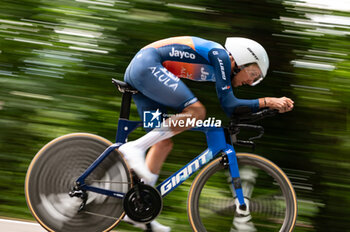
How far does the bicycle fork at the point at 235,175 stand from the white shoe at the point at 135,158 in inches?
26.8

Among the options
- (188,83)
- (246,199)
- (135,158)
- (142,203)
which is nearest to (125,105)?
(135,158)

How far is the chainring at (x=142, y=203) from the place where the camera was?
11.7 feet

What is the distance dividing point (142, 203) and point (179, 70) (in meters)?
1.13

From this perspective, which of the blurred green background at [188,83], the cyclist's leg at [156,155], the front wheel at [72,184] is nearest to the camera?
the front wheel at [72,184]

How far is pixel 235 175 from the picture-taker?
3.60 m

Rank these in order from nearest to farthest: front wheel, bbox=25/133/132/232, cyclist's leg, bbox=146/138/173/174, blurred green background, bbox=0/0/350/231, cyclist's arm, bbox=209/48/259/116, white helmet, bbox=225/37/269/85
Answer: cyclist's arm, bbox=209/48/259/116 < white helmet, bbox=225/37/269/85 < front wheel, bbox=25/133/132/232 < cyclist's leg, bbox=146/138/173/174 < blurred green background, bbox=0/0/350/231

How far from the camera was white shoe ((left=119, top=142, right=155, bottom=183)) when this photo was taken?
3578 mm

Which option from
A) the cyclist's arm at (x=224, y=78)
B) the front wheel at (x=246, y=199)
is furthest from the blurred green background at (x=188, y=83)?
the cyclist's arm at (x=224, y=78)

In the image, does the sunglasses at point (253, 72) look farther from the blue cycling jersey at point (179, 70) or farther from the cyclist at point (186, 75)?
the blue cycling jersey at point (179, 70)

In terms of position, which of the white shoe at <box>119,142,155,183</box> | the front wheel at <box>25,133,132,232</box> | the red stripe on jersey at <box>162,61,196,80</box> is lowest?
the front wheel at <box>25,133,132,232</box>

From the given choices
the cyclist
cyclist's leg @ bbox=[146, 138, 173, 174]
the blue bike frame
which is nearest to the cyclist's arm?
the cyclist

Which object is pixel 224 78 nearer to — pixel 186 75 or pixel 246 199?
pixel 186 75

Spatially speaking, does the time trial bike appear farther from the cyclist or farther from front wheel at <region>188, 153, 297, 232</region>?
the cyclist

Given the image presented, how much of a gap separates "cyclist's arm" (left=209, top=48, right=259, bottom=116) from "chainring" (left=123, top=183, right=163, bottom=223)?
92 centimetres
